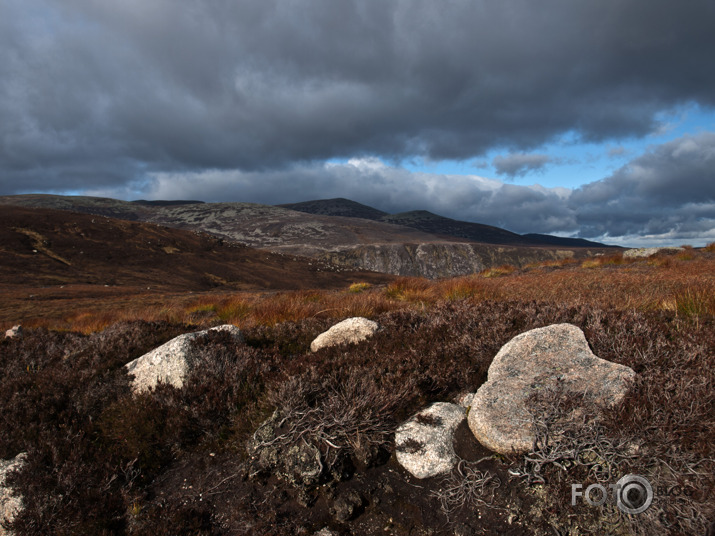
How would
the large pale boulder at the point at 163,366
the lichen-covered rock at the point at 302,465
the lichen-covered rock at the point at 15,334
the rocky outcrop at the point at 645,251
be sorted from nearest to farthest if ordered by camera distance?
the lichen-covered rock at the point at 302,465 < the large pale boulder at the point at 163,366 < the lichen-covered rock at the point at 15,334 < the rocky outcrop at the point at 645,251

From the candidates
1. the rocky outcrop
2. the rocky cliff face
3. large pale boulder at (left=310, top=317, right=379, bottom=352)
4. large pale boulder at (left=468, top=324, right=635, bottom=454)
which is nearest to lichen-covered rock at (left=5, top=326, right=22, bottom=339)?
large pale boulder at (left=310, top=317, right=379, bottom=352)

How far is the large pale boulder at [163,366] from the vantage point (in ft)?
14.8

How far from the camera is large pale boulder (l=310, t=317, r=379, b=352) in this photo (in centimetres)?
557

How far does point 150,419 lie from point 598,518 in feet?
13.3

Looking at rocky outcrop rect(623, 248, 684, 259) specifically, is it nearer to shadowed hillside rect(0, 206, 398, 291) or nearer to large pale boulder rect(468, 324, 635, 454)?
large pale boulder rect(468, 324, 635, 454)

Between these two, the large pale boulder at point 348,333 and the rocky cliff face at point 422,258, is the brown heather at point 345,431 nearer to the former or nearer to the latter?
the large pale boulder at point 348,333

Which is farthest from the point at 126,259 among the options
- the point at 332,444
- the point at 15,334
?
the point at 332,444

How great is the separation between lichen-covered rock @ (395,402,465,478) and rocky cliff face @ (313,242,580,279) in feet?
279

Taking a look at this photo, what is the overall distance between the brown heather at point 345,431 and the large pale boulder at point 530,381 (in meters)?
0.15

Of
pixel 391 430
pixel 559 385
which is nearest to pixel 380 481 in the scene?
pixel 391 430

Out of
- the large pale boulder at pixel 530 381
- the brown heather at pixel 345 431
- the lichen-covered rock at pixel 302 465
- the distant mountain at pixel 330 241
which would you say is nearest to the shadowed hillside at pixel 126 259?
the distant mountain at pixel 330 241

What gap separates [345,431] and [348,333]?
2604 millimetres

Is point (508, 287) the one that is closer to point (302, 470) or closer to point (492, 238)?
point (302, 470)

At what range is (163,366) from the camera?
4.65 meters
